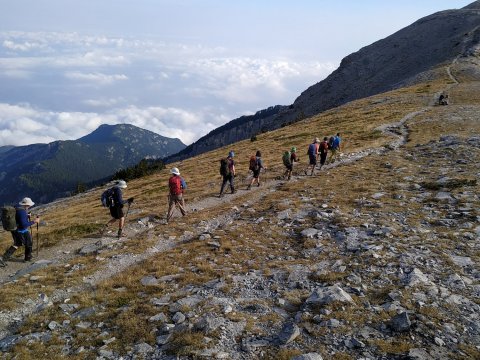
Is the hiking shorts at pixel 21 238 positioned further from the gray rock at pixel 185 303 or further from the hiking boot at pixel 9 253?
the gray rock at pixel 185 303

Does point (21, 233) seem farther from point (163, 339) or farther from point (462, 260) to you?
point (462, 260)

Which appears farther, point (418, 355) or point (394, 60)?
point (394, 60)

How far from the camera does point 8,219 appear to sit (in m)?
15.9

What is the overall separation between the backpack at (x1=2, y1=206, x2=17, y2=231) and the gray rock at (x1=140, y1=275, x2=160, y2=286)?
709cm

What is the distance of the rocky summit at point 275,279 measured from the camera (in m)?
9.03

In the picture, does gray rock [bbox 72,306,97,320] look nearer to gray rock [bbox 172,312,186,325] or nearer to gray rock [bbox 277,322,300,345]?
gray rock [bbox 172,312,186,325]

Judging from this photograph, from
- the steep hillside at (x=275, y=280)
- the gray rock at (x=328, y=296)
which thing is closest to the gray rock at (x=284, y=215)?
the steep hillside at (x=275, y=280)

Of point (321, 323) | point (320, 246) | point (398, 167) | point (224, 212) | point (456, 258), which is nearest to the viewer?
point (321, 323)

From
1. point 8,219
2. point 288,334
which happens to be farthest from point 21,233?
point 288,334

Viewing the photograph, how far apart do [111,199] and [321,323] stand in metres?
11.9

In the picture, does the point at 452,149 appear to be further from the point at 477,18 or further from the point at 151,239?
the point at 477,18

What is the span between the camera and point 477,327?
8.86 meters

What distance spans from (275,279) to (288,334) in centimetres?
304

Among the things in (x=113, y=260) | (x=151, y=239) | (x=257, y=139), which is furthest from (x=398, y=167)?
(x=257, y=139)
